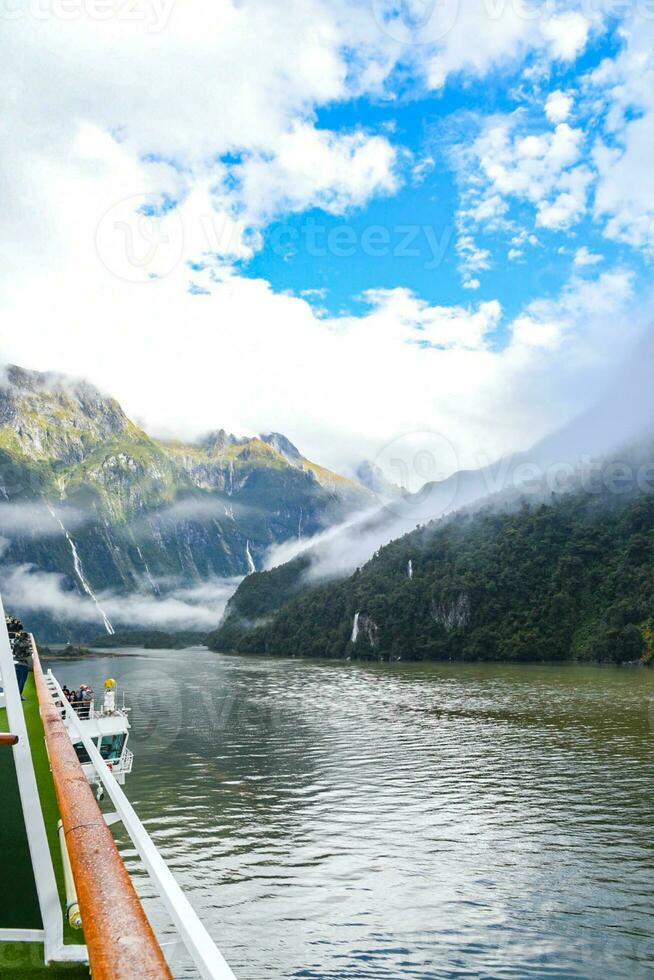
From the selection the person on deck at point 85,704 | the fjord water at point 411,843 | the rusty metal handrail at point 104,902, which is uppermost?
the rusty metal handrail at point 104,902

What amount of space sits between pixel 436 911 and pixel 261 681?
9217cm

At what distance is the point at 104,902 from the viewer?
3.02 m

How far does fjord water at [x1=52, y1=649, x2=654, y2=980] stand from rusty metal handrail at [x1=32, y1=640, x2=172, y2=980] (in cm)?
633

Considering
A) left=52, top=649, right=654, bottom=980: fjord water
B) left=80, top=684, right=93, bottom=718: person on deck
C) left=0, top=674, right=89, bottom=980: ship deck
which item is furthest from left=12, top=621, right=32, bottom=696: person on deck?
left=0, top=674, right=89, bottom=980: ship deck

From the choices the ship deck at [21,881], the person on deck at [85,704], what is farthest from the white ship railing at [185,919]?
the person on deck at [85,704]

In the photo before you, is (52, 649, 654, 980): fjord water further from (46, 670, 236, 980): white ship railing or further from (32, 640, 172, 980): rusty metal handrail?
(32, 640, 172, 980): rusty metal handrail

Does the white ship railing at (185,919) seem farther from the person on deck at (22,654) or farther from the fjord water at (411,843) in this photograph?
the person on deck at (22,654)

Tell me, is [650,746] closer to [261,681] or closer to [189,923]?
[189,923]

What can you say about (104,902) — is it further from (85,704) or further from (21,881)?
(85,704)

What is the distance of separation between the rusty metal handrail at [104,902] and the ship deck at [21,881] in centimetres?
273

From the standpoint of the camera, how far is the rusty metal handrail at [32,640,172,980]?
255cm

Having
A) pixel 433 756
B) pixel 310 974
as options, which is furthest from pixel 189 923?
pixel 433 756

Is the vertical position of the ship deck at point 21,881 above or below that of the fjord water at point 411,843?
above

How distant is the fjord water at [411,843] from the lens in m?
16.6
